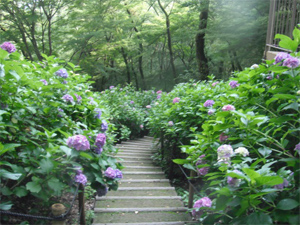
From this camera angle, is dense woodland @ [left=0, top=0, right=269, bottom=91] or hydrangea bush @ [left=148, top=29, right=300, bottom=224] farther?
dense woodland @ [left=0, top=0, right=269, bottom=91]

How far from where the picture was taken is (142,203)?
3.29 metres

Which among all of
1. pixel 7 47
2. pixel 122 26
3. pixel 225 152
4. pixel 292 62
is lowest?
pixel 225 152

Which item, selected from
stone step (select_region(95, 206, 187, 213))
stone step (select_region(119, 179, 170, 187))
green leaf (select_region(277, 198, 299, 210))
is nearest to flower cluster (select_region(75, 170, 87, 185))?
green leaf (select_region(277, 198, 299, 210))

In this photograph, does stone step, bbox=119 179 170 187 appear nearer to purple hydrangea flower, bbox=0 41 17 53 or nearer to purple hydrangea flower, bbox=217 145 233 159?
purple hydrangea flower, bbox=0 41 17 53

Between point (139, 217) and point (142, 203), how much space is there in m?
0.38

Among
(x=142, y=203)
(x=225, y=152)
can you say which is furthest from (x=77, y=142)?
(x=142, y=203)

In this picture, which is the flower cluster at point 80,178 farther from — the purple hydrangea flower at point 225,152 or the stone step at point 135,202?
the stone step at point 135,202

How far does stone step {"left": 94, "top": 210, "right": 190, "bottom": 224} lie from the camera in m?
2.83

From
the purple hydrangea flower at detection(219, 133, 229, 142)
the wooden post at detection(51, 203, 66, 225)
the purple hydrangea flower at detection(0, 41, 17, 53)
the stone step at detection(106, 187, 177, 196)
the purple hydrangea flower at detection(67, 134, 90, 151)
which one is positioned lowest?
the stone step at detection(106, 187, 177, 196)

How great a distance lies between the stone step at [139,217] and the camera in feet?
9.30

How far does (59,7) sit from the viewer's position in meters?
9.70

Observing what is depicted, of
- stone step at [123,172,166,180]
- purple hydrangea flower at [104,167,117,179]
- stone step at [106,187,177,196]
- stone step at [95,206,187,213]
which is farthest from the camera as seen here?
stone step at [123,172,166,180]

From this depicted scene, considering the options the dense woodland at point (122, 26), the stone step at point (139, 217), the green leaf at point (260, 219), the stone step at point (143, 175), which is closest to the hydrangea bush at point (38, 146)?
the green leaf at point (260, 219)

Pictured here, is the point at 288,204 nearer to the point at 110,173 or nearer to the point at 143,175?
the point at 110,173
